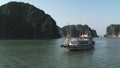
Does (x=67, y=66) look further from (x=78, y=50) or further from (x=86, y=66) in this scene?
(x=78, y=50)

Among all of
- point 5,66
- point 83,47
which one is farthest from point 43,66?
point 83,47

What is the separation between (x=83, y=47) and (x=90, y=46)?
8539mm

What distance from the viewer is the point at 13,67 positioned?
131 feet

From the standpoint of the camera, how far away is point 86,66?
42.5 metres

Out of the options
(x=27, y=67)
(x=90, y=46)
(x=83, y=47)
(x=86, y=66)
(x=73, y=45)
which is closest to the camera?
(x=27, y=67)

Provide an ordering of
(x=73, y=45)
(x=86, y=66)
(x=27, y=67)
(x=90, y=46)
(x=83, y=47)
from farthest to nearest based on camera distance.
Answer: (x=90, y=46) → (x=83, y=47) → (x=73, y=45) → (x=86, y=66) → (x=27, y=67)

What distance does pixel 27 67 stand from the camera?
3969cm

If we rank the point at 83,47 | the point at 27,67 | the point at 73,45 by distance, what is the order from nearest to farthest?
1. the point at 27,67
2. the point at 73,45
3. the point at 83,47

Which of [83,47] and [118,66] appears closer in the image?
[118,66]

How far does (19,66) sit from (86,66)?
12.0 m

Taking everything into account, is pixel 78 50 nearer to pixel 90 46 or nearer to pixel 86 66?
pixel 90 46

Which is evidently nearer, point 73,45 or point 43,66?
point 43,66

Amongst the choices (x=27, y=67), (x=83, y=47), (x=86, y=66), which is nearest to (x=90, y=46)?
(x=83, y=47)

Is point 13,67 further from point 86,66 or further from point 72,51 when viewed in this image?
point 72,51
